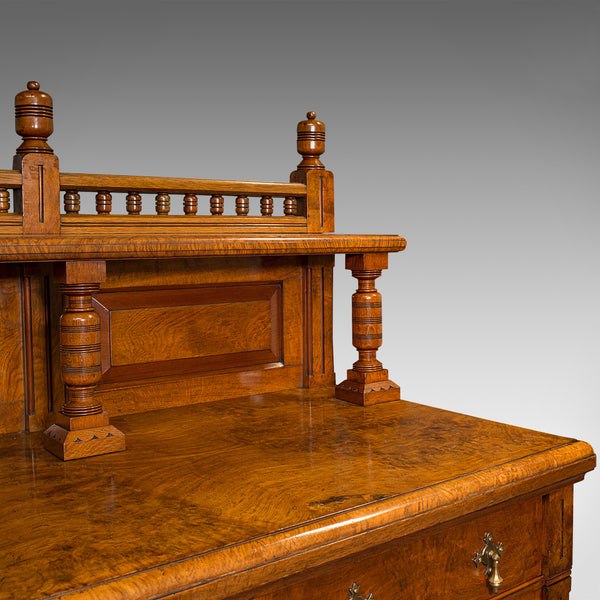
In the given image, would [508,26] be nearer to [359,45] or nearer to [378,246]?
[359,45]

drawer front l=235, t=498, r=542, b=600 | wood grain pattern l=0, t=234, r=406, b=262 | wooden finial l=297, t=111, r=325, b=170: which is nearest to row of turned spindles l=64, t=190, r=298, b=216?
wooden finial l=297, t=111, r=325, b=170

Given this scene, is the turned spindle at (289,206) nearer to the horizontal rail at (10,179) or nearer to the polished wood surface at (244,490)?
the polished wood surface at (244,490)

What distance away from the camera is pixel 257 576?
41.6 inches

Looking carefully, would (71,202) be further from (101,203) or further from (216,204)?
(216,204)

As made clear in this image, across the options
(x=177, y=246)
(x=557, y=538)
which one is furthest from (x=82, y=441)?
(x=557, y=538)

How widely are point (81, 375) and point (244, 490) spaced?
40cm

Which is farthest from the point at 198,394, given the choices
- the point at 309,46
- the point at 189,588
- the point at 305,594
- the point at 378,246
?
the point at 309,46

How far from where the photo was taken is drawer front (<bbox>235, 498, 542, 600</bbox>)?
1194 mm

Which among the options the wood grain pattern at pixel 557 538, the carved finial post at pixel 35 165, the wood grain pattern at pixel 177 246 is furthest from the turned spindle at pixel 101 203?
the wood grain pattern at pixel 557 538

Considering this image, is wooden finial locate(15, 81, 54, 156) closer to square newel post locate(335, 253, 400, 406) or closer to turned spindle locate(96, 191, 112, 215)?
turned spindle locate(96, 191, 112, 215)

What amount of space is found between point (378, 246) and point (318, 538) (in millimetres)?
880

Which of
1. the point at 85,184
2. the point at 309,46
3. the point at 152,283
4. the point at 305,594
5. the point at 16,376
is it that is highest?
the point at 309,46

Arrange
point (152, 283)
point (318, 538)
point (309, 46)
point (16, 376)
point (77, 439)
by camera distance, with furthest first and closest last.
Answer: point (309, 46) → point (152, 283) → point (16, 376) → point (77, 439) → point (318, 538)

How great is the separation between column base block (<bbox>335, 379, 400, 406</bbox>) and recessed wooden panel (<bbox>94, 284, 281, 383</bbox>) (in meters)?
0.20
